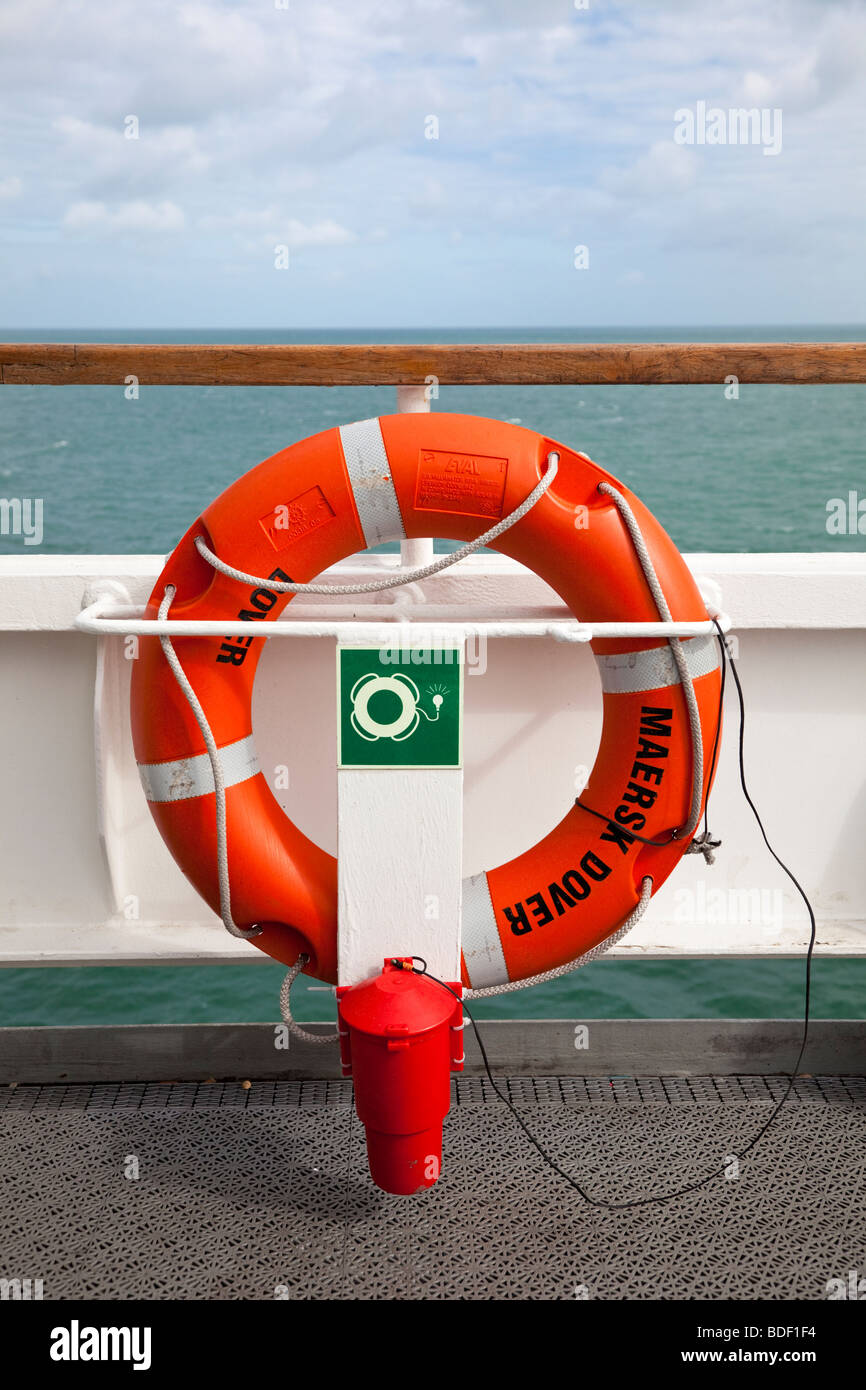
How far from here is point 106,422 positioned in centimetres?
3534

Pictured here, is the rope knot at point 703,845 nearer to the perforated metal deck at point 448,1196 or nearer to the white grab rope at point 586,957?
the white grab rope at point 586,957

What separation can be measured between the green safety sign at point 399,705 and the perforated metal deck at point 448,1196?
60 centimetres

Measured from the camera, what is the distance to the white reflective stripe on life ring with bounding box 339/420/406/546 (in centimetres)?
138

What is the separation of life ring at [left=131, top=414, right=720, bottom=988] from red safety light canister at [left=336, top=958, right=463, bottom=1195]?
15 centimetres

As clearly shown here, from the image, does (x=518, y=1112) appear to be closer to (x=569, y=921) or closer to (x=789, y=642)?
(x=569, y=921)

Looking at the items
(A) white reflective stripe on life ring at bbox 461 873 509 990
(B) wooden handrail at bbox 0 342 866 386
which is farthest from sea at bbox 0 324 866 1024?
(A) white reflective stripe on life ring at bbox 461 873 509 990

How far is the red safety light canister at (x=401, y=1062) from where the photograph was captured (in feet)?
4.14

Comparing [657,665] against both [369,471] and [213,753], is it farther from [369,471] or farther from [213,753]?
[213,753]

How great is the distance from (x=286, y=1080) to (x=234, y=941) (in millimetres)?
226

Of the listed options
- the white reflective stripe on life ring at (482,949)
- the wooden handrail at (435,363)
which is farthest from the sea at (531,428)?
the white reflective stripe on life ring at (482,949)

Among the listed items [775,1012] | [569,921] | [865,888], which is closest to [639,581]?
[569,921]

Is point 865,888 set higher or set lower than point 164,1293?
higher

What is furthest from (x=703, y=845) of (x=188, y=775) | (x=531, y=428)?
(x=531, y=428)

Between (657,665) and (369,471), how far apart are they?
434mm
